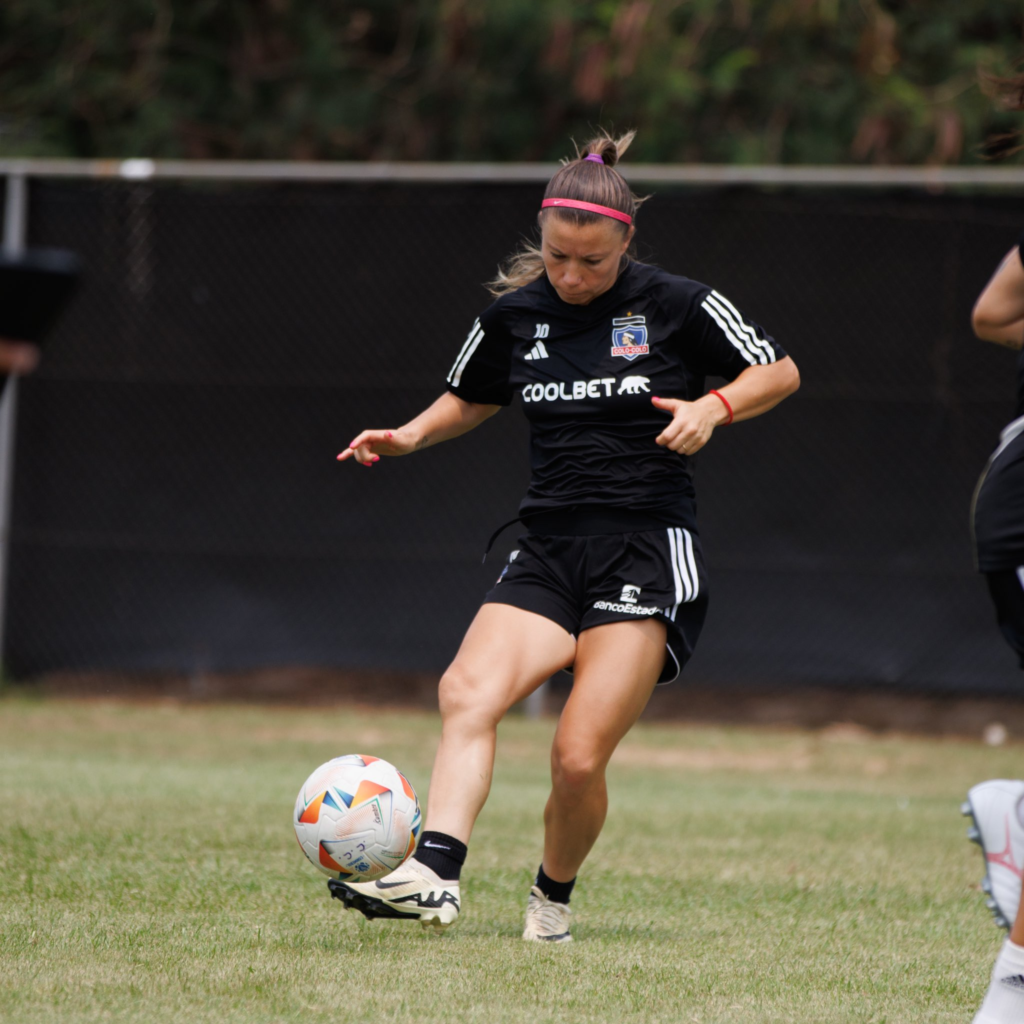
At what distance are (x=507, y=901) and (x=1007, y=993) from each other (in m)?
2.06

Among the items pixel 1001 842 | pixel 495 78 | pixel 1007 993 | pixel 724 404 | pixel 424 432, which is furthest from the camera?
pixel 495 78

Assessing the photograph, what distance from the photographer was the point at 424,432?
4391 millimetres

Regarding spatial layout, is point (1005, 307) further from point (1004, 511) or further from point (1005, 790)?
point (1005, 790)

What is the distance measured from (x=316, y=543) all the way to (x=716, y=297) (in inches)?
239

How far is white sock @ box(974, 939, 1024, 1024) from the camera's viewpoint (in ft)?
9.04

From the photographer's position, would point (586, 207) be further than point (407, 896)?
Yes

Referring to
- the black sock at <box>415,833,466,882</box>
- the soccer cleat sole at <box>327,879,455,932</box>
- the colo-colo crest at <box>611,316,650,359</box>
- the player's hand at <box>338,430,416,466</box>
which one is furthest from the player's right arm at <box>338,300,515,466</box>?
the soccer cleat sole at <box>327,879,455,932</box>

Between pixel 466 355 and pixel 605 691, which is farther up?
pixel 466 355

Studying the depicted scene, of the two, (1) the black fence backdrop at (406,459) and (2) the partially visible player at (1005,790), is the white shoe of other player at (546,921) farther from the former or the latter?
(1) the black fence backdrop at (406,459)

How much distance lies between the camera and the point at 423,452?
985 centimetres

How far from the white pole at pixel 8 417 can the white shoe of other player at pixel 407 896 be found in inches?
274

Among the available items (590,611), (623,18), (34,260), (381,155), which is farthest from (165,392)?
(34,260)

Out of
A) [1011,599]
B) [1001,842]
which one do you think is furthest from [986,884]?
[1011,599]

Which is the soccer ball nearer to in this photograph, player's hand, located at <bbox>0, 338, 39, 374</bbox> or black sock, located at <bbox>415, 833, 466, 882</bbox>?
black sock, located at <bbox>415, 833, 466, 882</bbox>
